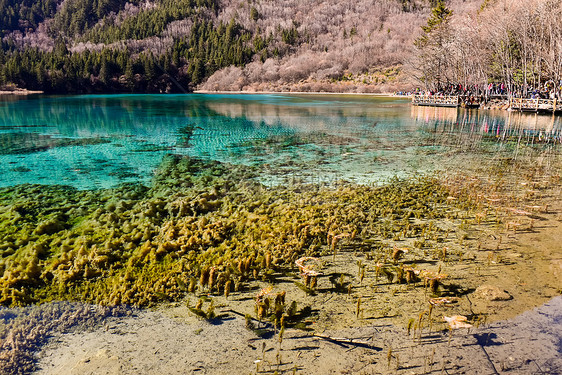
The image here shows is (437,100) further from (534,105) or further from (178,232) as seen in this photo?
(178,232)

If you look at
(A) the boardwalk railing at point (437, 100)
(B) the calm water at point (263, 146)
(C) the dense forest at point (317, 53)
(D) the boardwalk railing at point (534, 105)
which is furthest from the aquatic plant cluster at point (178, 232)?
(A) the boardwalk railing at point (437, 100)

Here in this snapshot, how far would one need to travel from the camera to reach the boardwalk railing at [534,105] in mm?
40122

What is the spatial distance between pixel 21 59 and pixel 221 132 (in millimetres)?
117193

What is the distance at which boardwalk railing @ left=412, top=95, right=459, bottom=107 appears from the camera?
5356 cm

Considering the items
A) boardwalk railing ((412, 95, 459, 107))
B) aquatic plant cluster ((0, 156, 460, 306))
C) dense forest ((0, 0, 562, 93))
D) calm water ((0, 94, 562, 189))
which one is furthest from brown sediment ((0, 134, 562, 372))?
boardwalk railing ((412, 95, 459, 107))

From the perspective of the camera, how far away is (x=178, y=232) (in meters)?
8.73

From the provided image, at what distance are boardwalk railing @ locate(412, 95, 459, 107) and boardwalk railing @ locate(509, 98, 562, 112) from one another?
351 inches

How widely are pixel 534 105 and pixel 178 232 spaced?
45.1m

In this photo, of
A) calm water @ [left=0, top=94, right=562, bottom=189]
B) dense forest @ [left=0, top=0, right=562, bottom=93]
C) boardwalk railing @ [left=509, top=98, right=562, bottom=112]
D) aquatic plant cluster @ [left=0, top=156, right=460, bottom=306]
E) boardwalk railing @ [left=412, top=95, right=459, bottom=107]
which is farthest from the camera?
boardwalk railing @ [left=412, top=95, right=459, bottom=107]

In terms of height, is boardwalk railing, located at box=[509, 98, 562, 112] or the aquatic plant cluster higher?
boardwalk railing, located at box=[509, 98, 562, 112]

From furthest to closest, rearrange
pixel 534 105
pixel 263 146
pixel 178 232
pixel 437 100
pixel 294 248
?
pixel 437 100, pixel 534 105, pixel 263 146, pixel 178 232, pixel 294 248

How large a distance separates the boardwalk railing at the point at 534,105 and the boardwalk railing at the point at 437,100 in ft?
29.2

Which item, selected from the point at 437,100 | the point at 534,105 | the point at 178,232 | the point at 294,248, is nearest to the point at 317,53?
the point at 437,100

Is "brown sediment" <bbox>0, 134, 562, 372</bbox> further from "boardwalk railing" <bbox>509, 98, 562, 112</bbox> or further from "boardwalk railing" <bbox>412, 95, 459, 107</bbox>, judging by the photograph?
"boardwalk railing" <bbox>412, 95, 459, 107</bbox>
